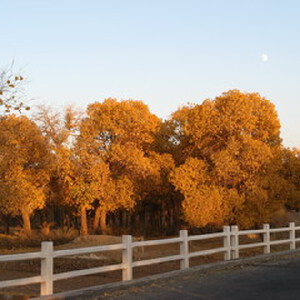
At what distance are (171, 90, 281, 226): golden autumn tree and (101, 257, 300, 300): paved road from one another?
59.7ft

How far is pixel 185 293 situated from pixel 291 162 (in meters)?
27.6

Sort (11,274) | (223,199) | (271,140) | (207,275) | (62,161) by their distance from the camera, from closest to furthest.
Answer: (207,275) → (11,274) → (223,199) → (271,140) → (62,161)

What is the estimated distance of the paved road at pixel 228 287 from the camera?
973 cm

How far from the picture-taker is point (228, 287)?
10.8 meters

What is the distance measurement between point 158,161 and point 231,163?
9.44m

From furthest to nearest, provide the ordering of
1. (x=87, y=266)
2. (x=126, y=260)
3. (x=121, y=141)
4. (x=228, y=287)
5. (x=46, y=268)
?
(x=121, y=141)
(x=87, y=266)
(x=126, y=260)
(x=228, y=287)
(x=46, y=268)

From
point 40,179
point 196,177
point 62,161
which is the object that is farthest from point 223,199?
point 40,179

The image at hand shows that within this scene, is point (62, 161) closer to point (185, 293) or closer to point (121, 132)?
point (121, 132)

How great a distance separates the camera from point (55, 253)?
10.1m

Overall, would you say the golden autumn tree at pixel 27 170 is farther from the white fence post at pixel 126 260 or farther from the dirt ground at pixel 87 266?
the white fence post at pixel 126 260

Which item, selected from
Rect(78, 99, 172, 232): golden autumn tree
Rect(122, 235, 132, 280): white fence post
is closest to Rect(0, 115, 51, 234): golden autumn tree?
Rect(78, 99, 172, 232): golden autumn tree

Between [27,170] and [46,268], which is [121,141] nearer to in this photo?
[27,170]

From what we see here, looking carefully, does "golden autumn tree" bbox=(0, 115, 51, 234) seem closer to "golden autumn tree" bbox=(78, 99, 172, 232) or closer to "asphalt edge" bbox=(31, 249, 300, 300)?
"golden autumn tree" bbox=(78, 99, 172, 232)

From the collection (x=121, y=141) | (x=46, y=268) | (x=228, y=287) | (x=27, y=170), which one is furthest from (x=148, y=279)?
(x=27, y=170)
